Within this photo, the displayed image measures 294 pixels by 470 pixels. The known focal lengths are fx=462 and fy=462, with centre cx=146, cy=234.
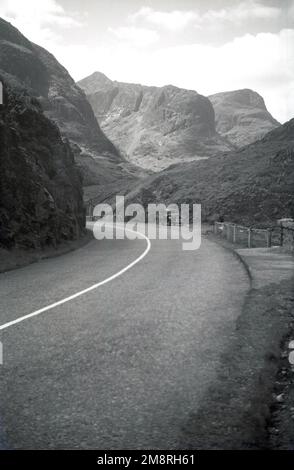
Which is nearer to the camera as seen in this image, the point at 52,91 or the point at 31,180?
the point at 31,180

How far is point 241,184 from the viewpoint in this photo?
55312mm

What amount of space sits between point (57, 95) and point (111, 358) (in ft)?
568

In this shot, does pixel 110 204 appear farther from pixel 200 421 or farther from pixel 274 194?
pixel 200 421

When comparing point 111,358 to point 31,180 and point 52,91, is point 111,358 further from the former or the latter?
point 52,91

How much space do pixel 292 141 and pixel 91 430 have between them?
63305 millimetres

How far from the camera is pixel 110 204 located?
78.0 metres

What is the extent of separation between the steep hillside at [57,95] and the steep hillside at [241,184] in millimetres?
67716

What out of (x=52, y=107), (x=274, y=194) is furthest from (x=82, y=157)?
(x=274, y=194)

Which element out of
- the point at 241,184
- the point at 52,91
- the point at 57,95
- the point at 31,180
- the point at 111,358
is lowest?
the point at 111,358

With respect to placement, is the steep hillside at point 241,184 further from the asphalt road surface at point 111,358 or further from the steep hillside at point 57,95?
the steep hillside at point 57,95

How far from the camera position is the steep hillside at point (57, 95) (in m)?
153

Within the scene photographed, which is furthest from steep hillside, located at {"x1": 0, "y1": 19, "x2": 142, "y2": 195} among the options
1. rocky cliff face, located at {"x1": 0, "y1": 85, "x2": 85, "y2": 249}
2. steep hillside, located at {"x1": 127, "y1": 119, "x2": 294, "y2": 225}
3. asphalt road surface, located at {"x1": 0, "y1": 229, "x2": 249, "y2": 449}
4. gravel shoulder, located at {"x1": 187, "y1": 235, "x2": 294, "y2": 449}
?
gravel shoulder, located at {"x1": 187, "y1": 235, "x2": 294, "y2": 449}

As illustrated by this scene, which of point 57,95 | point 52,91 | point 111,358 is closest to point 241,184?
point 111,358

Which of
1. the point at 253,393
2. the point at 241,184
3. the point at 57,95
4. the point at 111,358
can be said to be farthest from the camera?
the point at 57,95
